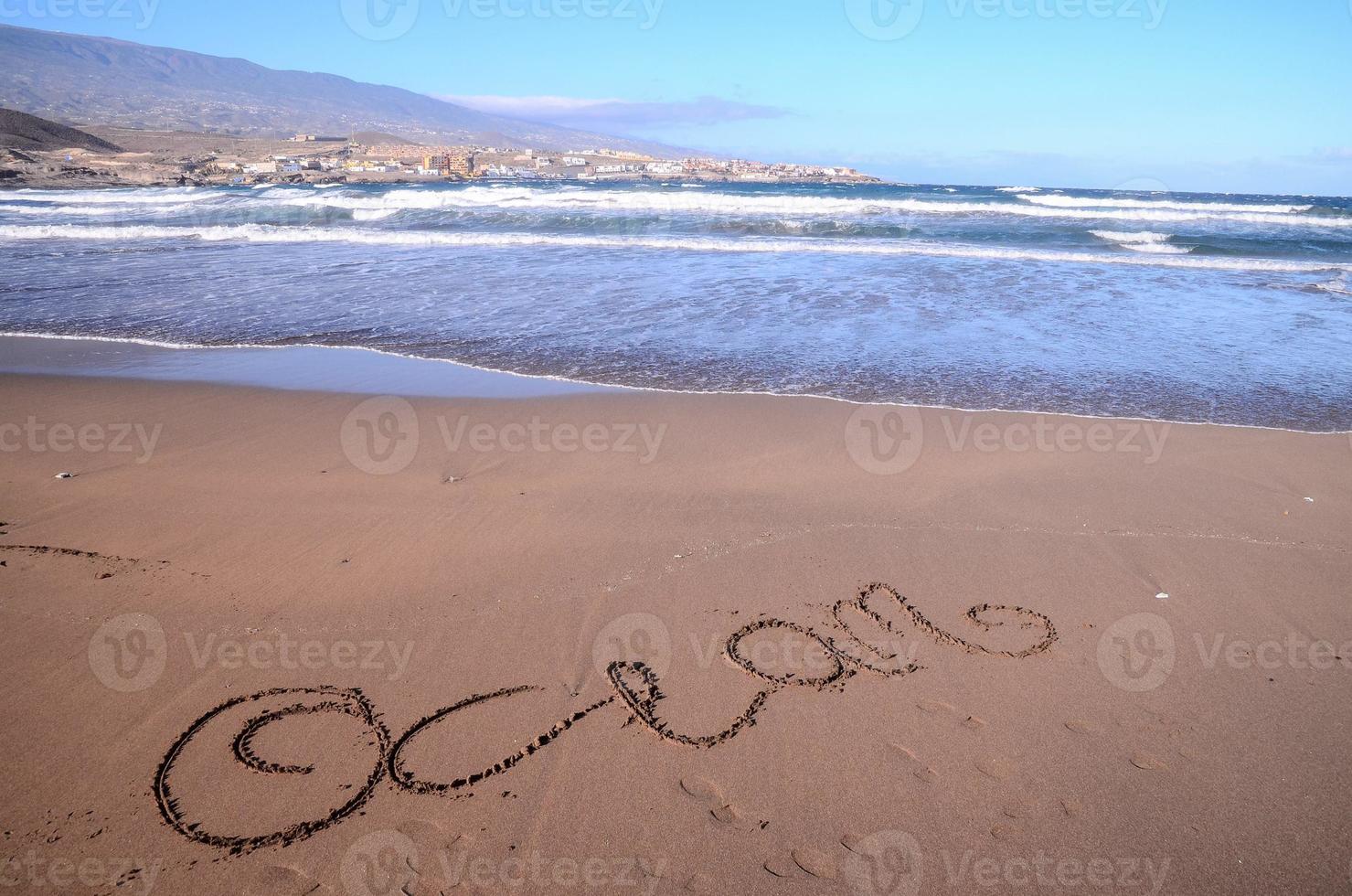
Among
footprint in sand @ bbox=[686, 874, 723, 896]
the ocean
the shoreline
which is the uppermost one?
the ocean

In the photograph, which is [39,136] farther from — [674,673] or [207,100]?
[207,100]

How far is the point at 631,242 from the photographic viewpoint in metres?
19.6

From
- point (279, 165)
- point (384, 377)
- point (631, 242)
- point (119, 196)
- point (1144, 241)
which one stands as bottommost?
point (384, 377)

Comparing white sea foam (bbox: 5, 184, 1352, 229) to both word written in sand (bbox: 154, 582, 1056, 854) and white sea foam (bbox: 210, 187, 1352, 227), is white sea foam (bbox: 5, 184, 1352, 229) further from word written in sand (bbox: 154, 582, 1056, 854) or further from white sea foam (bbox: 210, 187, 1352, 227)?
Result: word written in sand (bbox: 154, 582, 1056, 854)

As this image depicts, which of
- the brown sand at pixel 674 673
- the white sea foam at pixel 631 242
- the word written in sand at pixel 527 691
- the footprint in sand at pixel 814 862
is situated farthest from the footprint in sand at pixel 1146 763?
the white sea foam at pixel 631 242

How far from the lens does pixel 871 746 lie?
2.82m

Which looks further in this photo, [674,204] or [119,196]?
[119,196]

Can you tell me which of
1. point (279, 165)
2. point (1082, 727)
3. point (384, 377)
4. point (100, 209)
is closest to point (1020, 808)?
point (1082, 727)

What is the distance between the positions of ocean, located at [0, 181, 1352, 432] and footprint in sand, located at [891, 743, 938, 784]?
4676 millimetres

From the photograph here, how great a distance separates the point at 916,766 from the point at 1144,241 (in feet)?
86.5

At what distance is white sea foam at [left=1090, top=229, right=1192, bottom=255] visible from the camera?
843 inches

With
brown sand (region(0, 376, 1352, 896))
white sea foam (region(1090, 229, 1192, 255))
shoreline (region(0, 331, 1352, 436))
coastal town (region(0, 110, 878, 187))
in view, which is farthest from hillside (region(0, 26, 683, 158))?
brown sand (region(0, 376, 1352, 896))

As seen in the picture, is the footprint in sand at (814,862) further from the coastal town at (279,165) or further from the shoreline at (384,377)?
the coastal town at (279,165)

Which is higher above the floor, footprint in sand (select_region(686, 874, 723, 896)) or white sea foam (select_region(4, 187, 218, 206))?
white sea foam (select_region(4, 187, 218, 206))
